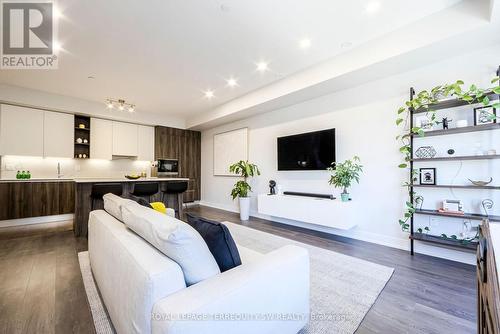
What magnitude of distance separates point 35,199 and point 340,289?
5.64 metres

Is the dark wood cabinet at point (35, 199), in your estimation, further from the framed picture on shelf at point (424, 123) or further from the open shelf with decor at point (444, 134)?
the framed picture on shelf at point (424, 123)

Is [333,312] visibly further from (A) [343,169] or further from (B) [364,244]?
(A) [343,169]

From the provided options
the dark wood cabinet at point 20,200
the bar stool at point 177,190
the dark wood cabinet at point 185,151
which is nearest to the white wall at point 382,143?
the bar stool at point 177,190

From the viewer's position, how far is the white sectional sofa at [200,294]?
2.78ft

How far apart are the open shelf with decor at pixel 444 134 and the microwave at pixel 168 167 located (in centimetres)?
564

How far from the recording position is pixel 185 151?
6.83 meters

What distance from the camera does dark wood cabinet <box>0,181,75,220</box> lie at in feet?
13.3

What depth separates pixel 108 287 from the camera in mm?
1479

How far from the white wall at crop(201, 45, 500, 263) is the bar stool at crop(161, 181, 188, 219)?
1.97 m

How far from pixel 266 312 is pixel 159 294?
55 cm

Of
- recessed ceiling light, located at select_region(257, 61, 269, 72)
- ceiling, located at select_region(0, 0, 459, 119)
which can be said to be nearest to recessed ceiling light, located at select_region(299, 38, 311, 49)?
ceiling, located at select_region(0, 0, 459, 119)

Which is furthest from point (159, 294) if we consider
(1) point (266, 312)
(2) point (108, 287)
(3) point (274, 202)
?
(3) point (274, 202)

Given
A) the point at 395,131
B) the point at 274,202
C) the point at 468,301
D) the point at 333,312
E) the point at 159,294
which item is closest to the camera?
the point at 159,294

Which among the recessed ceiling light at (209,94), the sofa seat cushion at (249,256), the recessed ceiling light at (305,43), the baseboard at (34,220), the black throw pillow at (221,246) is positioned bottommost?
the baseboard at (34,220)
